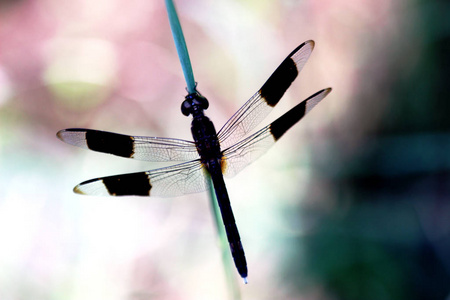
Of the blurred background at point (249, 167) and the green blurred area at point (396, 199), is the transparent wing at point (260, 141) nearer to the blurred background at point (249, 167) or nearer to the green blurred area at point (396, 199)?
the blurred background at point (249, 167)

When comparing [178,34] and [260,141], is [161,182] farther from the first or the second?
[178,34]

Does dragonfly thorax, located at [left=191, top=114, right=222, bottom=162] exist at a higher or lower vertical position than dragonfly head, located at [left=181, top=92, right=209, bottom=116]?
lower

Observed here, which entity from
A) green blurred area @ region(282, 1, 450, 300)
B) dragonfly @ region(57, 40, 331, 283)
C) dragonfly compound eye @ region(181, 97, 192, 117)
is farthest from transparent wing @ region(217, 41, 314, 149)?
green blurred area @ region(282, 1, 450, 300)

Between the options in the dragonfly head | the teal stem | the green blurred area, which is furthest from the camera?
the green blurred area

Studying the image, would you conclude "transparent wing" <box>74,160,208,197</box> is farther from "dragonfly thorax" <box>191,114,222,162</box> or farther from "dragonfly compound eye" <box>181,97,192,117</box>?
"dragonfly compound eye" <box>181,97,192,117</box>

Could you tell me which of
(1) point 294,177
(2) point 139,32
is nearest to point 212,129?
(1) point 294,177

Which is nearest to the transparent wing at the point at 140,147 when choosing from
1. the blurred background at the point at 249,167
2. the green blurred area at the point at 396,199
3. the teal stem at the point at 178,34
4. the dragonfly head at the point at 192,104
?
the dragonfly head at the point at 192,104
